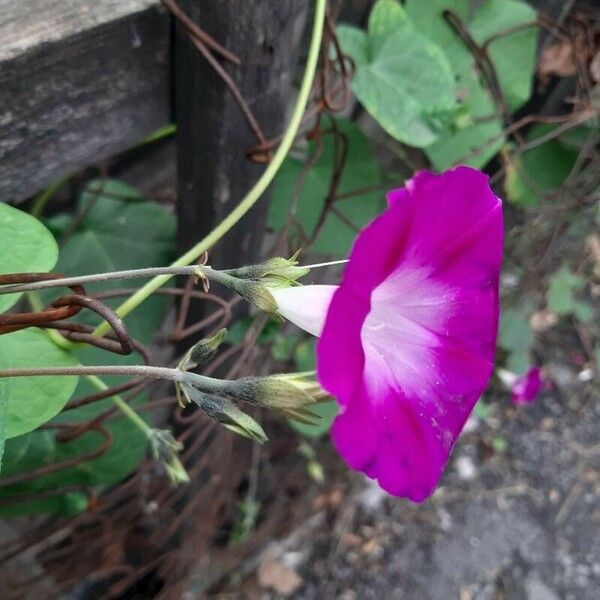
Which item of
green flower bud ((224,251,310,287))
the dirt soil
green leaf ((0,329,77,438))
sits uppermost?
green flower bud ((224,251,310,287))

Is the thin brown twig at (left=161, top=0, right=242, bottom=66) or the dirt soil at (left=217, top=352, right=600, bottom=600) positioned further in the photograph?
the dirt soil at (left=217, top=352, right=600, bottom=600)

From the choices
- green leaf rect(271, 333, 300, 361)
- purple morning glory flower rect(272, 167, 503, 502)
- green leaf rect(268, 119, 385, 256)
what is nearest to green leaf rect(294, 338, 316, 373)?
green leaf rect(271, 333, 300, 361)

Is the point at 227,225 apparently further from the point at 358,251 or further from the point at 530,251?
the point at 530,251

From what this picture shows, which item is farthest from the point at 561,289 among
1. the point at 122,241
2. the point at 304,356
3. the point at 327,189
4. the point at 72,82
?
the point at 72,82

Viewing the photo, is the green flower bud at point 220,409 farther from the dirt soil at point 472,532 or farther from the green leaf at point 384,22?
the dirt soil at point 472,532

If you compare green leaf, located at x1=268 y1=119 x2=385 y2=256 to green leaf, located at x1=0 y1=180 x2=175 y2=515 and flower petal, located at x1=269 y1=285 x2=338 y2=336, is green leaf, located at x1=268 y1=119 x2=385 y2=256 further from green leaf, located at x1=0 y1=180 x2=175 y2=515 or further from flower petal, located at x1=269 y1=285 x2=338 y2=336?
flower petal, located at x1=269 y1=285 x2=338 y2=336

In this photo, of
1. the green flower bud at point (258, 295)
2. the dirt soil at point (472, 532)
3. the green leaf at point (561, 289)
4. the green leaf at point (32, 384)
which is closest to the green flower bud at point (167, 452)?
the green leaf at point (32, 384)
